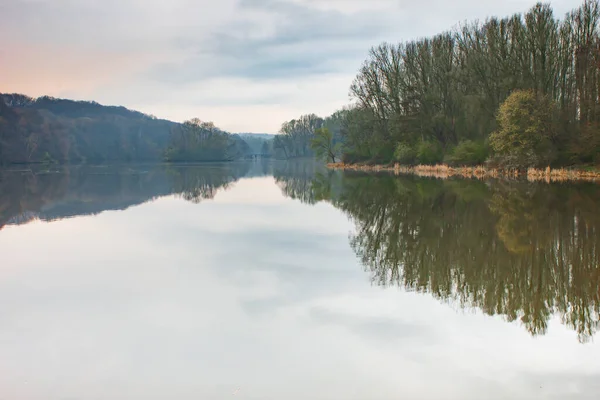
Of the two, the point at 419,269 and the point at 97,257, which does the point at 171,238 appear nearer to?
the point at 97,257

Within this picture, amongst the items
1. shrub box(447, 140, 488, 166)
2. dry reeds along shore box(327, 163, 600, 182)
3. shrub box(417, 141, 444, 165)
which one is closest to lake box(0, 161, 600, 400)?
dry reeds along shore box(327, 163, 600, 182)

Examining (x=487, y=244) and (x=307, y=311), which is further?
(x=487, y=244)

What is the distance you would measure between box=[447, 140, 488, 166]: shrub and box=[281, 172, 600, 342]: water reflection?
738 inches

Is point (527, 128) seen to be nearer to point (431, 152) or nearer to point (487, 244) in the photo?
point (431, 152)

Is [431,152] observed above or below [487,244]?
above

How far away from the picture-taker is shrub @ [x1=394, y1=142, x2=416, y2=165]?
48.7 meters

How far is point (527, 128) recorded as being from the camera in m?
33.5

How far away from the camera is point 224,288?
8930 mm

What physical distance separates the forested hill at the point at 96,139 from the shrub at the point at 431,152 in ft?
290

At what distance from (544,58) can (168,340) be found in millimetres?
37771

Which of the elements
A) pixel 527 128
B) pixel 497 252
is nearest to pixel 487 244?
pixel 497 252

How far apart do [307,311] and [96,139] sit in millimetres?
173656

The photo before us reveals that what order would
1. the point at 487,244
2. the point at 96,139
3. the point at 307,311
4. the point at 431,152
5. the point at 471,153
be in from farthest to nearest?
the point at 96,139 → the point at 431,152 → the point at 471,153 → the point at 487,244 → the point at 307,311

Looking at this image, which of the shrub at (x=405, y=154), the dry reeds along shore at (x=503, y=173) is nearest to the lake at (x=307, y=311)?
the dry reeds along shore at (x=503, y=173)
